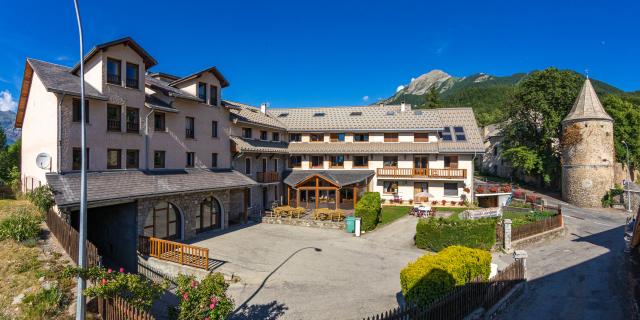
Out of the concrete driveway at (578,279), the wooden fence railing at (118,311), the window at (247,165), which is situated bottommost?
the concrete driveway at (578,279)

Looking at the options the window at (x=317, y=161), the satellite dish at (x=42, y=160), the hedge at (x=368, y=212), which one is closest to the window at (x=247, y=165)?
the window at (x=317, y=161)

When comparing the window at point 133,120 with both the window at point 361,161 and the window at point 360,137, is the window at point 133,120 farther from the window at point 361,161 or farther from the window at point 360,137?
the window at point 360,137

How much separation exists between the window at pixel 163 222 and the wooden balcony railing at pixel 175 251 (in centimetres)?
221

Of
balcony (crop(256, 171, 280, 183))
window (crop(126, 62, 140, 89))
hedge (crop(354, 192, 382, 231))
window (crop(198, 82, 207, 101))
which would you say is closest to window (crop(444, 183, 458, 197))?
hedge (crop(354, 192, 382, 231))

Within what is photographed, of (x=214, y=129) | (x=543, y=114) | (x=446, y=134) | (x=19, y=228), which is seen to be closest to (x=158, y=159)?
(x=214, y=129)

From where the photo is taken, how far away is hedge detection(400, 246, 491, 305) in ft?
34.6

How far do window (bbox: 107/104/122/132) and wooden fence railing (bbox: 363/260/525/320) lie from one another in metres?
17.4

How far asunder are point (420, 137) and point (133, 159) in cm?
2767

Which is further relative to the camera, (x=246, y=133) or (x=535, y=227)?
(x=246, y=133)

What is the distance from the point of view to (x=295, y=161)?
38.3 metres

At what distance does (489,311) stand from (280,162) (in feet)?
89.2

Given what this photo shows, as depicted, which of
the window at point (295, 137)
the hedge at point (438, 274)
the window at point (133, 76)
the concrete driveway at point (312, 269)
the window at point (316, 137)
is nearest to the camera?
the hedge at point (438, 274)

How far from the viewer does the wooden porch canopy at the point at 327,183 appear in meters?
32.5

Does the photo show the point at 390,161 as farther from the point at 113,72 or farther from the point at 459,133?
the point at 113,72
